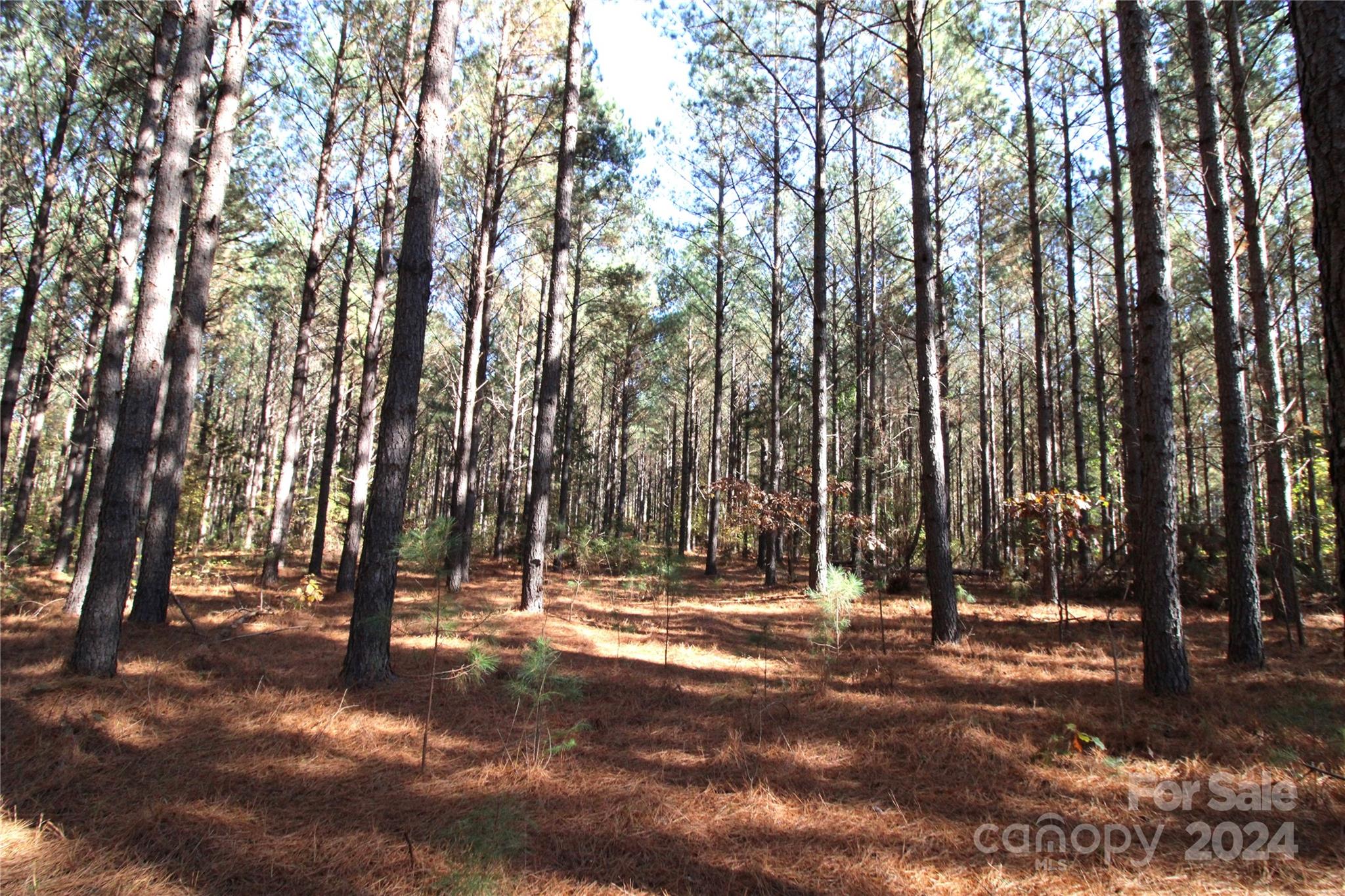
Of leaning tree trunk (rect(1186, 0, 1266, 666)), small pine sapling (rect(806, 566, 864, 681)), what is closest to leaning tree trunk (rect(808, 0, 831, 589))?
small pine sapling (rect(806, 566, 864, 681))

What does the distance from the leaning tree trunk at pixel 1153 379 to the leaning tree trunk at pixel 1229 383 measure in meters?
1.50

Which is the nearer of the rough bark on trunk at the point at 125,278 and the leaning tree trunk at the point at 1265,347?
the leaning tree trunk at the point at 1265,347

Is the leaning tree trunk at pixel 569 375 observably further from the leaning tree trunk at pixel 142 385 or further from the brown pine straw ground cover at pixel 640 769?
the leaning tree trunk at pixel 142 385

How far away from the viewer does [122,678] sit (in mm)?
4734

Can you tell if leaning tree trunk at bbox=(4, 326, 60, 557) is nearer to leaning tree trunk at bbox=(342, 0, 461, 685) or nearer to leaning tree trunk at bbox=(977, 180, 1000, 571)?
leaning tree trunk at bbox=(342, 0, 461, 685)

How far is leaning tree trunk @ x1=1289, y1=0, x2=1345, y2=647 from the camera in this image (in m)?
2.00

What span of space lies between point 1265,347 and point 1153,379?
13.7ft

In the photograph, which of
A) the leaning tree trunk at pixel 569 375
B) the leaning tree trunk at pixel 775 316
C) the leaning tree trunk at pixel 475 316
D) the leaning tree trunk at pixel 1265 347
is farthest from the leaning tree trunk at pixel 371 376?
the leaning tree trunk at pixel 1265 347

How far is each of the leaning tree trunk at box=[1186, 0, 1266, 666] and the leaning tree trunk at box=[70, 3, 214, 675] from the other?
32.5 ft

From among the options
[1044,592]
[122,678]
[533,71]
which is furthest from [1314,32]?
[533,71]

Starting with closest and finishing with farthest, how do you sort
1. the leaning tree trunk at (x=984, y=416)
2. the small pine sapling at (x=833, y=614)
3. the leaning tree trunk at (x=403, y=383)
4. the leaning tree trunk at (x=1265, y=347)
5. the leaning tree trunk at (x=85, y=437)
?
the leaning tree trunk at (x=403, y=383) → the small pine sapling at (x=833, y=614) → the leaning tree trunk at (x=1265, y=347) → the leaning tree trunk at (x=85, y=437) → the leaning tree trunk at (x=984, y=416)

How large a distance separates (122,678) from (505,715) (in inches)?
128

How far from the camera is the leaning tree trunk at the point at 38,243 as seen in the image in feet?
32.5

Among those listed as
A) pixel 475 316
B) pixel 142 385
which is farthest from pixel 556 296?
pixel 142 385
